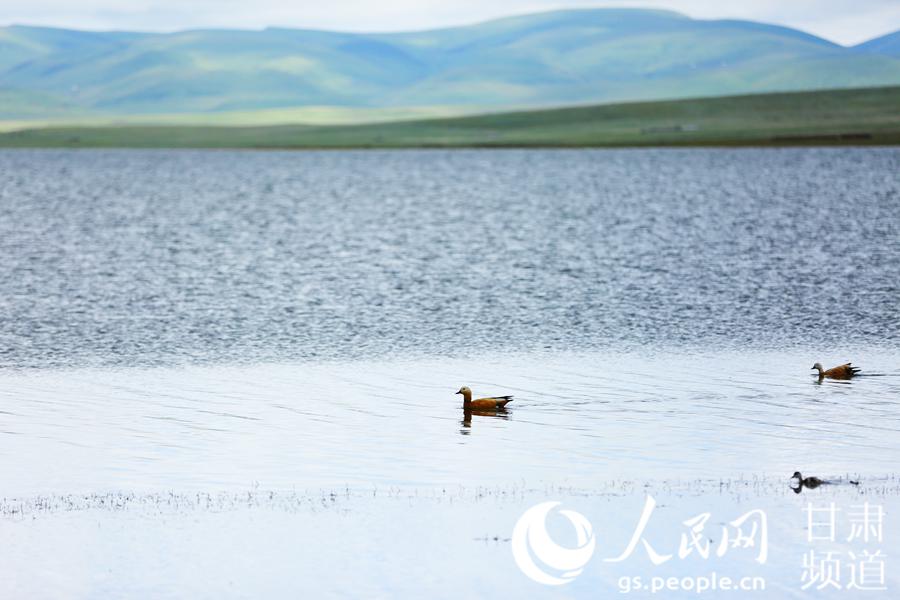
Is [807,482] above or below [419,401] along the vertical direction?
above

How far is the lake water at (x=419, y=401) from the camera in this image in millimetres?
17812

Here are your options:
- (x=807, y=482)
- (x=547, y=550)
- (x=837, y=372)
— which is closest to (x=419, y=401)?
(x=837, y=372)

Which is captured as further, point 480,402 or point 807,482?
point 480,402

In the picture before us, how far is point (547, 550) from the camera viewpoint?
17531mm

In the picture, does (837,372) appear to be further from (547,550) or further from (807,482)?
(547,550)

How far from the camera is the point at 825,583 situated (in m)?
16.2

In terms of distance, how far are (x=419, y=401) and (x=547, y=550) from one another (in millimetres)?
11299

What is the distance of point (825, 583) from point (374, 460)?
28.7 feet

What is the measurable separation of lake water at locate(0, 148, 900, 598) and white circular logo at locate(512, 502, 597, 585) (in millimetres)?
190

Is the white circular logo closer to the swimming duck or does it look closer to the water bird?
the swimming duck

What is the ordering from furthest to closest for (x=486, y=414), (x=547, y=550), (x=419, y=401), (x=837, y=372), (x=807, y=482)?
1. (x=837, y=372)
2. (x=419, y=401)
3. (x=486, y=414)
4. (x=807, y=482)
5. (x=547, y=550)

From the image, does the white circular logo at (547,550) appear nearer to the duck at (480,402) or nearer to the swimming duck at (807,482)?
the swimming duck at (807,482)

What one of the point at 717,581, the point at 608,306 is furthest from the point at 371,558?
the point at 608,306

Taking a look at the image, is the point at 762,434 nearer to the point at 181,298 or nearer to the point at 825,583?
the point at 825,583
